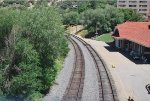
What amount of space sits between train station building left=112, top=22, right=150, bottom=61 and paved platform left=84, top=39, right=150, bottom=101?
2.54 meters

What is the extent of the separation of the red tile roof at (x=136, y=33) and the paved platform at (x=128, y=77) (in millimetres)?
3281

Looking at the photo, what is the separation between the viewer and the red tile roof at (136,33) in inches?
2281

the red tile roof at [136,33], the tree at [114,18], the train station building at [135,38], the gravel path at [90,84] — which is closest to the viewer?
the gravel path at [90,84]

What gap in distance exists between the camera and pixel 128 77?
44062mm

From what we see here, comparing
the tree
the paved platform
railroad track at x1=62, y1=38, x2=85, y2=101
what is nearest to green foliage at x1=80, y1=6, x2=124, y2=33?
the tree

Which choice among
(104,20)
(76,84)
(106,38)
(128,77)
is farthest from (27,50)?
(104,20)

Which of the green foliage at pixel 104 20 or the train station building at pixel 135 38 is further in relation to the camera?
the green foliage at pixel 104 20

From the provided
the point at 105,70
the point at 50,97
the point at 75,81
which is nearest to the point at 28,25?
the point at 50,97

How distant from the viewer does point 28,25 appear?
110 feet

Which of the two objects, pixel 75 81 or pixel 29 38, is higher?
pixel 29 38

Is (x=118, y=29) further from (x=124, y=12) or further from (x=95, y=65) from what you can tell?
(x=124, y=12)

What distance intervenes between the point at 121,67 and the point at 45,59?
18.1m

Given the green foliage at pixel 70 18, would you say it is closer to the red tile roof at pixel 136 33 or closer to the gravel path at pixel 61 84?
the red tile roof at pixel 136 33

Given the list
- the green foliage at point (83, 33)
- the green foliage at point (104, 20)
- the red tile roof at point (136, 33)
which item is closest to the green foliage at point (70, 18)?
the green foliage at point (83, 33)
